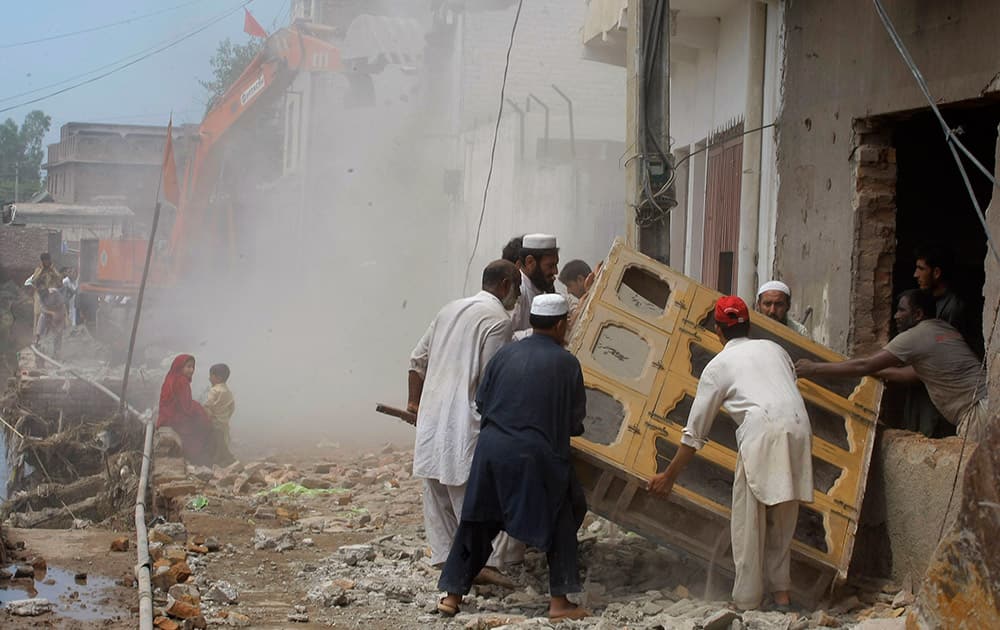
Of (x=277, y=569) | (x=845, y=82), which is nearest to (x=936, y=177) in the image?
(x=845, y=82)

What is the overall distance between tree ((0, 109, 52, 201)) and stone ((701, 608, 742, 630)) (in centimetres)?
7447

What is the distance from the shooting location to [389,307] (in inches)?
1045

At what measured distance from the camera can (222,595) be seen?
21.0ft

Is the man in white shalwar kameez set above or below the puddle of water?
above

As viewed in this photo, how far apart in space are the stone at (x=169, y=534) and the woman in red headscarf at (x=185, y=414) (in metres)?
3.62

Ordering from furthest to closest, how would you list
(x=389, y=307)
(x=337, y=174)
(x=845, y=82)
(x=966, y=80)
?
(x=337, y=174) < (x=389, y=307) < (x=845, y=82) < (x=966, y=80)

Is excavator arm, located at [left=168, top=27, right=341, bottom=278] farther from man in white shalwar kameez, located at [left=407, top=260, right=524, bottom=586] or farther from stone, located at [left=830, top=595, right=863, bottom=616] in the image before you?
stone, located at [left=830, top=595, right=863, bottom=616]

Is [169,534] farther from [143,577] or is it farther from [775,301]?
[775,301]

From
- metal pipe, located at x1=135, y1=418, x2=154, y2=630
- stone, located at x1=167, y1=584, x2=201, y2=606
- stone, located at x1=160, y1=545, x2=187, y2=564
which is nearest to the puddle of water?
metal pipe, located at x1=135, y1=418, x2=154, y2=630

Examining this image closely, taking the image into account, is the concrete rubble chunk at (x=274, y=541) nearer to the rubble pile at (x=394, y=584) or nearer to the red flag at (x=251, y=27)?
the rubble pile at (x=394, y=584)

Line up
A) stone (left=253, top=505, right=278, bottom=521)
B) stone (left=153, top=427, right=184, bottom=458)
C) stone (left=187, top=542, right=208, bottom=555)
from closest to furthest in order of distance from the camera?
stone (left=187, top=542, right=208, bottom=555), stone (left=253, top=505, right=278, bottom=521), stone (left=153, top=427, right=184, bottom=458)

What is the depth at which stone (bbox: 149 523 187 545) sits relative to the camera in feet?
26.1

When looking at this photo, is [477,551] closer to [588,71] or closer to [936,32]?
[936,32]

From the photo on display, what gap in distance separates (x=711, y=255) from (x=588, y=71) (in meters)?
13.0
